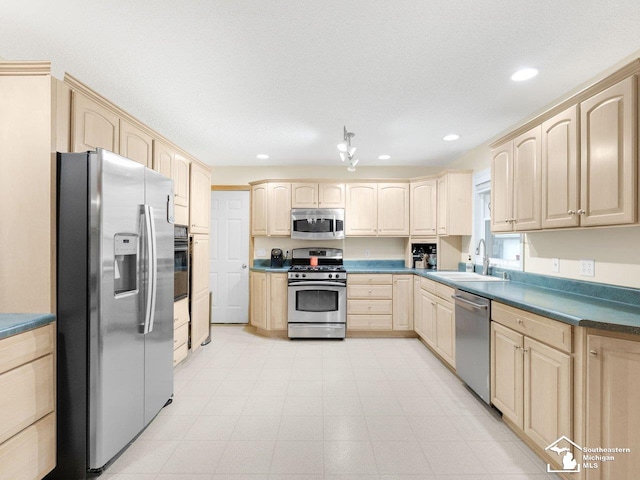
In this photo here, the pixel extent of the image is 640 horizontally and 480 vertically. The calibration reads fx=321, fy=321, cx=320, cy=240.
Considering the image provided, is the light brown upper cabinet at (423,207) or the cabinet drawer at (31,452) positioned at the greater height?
the light brown upper cabinet at (423,207)

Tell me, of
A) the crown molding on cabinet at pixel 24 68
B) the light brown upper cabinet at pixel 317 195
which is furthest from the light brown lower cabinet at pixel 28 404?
the light brown upper cabinet at pixel 317 195

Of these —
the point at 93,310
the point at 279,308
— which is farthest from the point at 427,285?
the point at 93,310

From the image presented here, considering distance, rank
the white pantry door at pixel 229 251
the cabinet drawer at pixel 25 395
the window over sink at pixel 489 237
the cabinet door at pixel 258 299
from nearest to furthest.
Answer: the cabinet drawer at pixel 25 395 → the window over sink at pixel 489 237 → the cabinet door at pixel 258 299 → the white pantry door at pixel 229 251

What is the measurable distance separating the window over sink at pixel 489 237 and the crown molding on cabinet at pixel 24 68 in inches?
147

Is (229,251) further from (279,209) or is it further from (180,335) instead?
(180,335)

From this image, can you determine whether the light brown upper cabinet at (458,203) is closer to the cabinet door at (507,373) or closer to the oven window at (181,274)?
the cabinet door at (507,373)

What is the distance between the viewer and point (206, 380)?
2.97 meters

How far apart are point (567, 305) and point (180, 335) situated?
3.09 metres

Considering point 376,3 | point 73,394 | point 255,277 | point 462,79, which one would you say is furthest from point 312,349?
point 376,3

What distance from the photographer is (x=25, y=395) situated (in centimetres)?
148

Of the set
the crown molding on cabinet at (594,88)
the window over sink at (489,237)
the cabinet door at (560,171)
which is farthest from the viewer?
the window over sink at (489,237)

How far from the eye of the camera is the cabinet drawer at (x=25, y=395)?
1.39 meters

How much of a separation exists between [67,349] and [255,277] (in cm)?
291

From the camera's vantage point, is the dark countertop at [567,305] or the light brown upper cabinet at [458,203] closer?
the dark countertop at [567,305]
